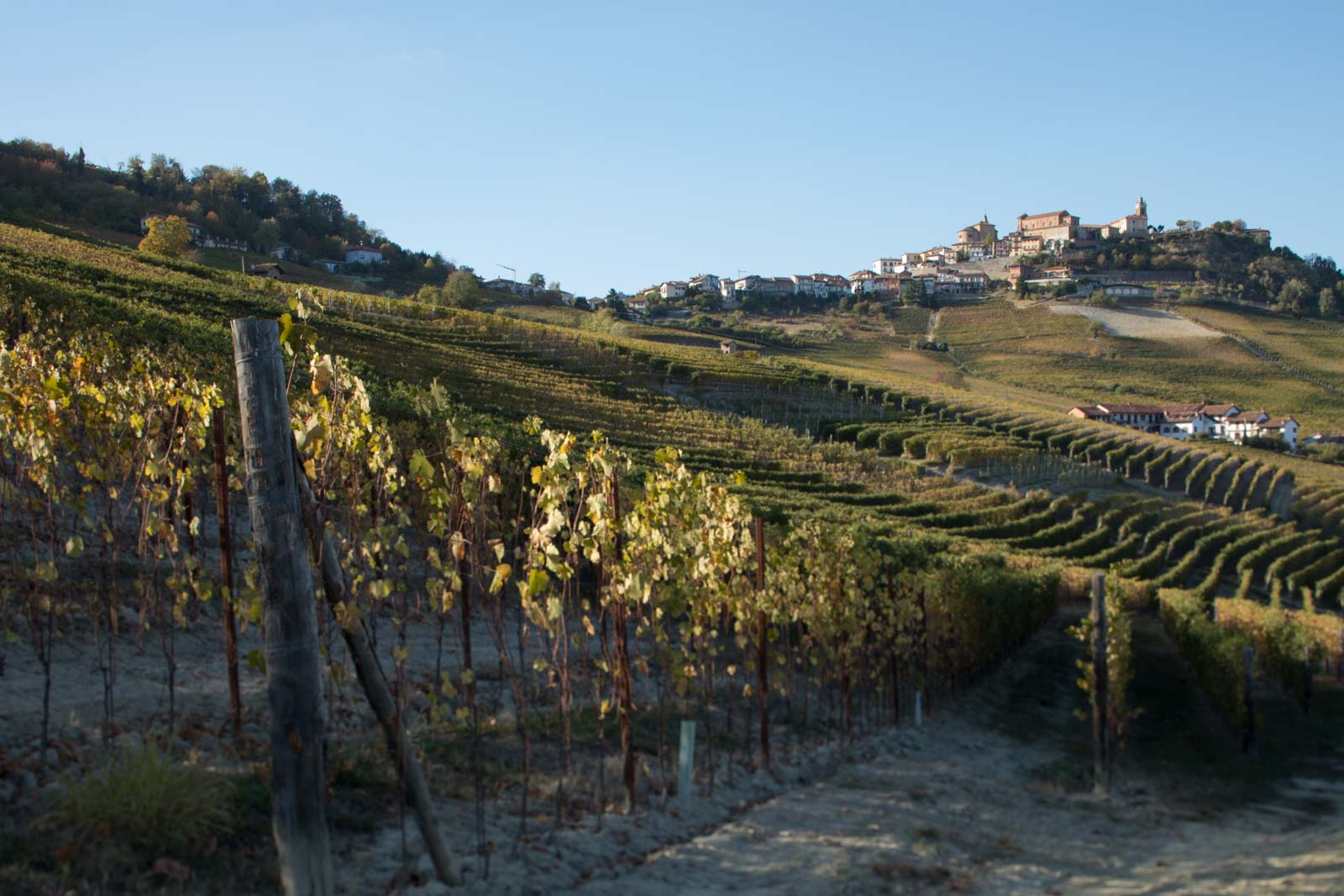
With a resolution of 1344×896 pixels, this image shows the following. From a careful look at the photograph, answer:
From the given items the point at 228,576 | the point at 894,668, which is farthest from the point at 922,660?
the point at 228,576

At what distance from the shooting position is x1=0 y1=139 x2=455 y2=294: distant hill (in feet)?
260

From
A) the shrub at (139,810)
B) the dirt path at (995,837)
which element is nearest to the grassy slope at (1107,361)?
the dirt path at (995,837)

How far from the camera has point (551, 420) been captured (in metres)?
34.2

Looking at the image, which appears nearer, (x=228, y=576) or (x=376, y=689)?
(x=376, y=689)

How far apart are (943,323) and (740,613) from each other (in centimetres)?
11598

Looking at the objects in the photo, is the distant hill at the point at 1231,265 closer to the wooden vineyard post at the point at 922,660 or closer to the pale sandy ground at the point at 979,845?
the wooden vineyard post at the point at 922,660

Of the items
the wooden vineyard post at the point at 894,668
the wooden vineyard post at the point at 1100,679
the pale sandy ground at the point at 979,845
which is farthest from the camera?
the wooden vineyard post at the point at 894,668

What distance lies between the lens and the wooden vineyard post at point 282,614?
4.88 meters

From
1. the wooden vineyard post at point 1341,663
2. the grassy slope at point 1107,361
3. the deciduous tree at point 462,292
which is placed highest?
the deciduous tree at point 462,292

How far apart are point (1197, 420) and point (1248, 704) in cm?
6752

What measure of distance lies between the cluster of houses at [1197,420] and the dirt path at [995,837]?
60670 millimetres

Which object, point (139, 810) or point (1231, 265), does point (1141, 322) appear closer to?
point (1231, 265)

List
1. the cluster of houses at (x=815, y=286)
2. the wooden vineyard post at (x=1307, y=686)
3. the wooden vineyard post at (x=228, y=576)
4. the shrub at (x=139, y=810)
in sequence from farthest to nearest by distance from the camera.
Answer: the cluster of houses at (x=815, y=286) → the wooden vineyard post at (x=1307, y=686) → the wooden vineyard post at (x=228, y=576) → the shrub at (x=139, y=810)

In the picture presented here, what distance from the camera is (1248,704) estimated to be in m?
13.9
